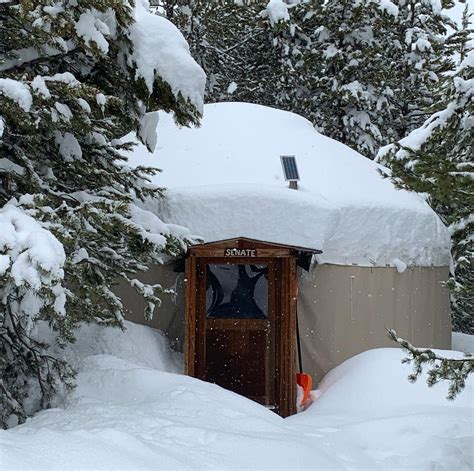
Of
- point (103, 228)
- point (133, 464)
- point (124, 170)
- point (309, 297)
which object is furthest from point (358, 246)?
point (133, 464)

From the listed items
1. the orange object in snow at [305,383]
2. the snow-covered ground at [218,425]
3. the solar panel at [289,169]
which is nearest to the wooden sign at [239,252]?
the solar panel at [289,169]

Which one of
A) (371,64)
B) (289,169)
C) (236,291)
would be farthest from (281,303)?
(371,64)

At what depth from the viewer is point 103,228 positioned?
15.4 ft

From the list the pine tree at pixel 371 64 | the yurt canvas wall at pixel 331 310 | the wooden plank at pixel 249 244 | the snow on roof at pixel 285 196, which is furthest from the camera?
the pine tree at pixel 371 64

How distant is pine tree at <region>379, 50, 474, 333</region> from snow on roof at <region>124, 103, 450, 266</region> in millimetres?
1181

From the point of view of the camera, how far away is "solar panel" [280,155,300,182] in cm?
825

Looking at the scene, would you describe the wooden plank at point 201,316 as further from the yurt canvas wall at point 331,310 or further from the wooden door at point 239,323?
the yurt canvas wall at point 331,310

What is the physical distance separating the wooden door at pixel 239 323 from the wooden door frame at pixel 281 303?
0.17 meters

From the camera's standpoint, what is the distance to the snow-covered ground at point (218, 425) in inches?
136

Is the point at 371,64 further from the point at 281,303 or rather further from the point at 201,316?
the point at 201,316

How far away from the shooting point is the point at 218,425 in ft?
14.7

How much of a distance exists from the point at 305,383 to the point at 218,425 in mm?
3443

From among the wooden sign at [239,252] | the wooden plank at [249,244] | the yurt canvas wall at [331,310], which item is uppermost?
the wooden plank at [249,244]

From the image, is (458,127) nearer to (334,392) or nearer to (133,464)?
(334,392)
